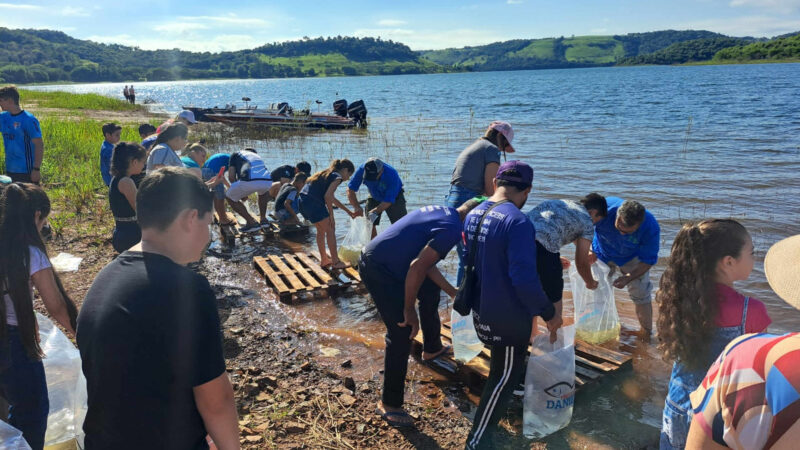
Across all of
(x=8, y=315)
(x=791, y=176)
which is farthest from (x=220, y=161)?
(x=791, y=176)

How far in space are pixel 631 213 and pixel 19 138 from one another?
713cm

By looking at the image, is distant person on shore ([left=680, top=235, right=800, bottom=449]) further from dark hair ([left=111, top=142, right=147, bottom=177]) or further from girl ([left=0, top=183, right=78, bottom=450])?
dark hair ([left=111, top=142, right=147, bottom=177])

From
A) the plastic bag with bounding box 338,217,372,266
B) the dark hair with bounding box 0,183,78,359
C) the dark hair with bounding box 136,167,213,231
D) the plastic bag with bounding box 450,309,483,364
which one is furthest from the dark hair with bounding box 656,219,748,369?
the plastic bag with bounding box 338,217,372,266

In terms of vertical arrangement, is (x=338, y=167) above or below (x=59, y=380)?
above

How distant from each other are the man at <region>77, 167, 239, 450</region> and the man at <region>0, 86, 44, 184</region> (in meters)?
6.10

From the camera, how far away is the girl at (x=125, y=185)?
457cm

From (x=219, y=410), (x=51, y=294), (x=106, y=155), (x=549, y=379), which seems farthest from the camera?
(x=106, y=155)

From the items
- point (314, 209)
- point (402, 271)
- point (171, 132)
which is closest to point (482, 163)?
point (402, 271)

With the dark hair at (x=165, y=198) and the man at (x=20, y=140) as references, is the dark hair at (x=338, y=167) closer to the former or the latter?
the man at (x=20, y=140)

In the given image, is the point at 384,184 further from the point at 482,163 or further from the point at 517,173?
the point at 517,173

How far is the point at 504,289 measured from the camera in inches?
119

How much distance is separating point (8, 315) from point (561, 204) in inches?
122

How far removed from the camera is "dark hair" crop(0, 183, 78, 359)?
2412 millimetres

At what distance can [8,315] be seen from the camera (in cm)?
245
